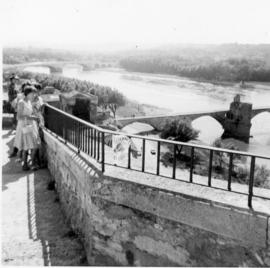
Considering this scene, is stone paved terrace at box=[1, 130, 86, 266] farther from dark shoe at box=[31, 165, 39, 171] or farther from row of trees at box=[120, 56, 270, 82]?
row of trees at box=[120, 56, 270, 82]

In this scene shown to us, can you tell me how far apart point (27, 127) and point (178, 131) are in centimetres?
3395

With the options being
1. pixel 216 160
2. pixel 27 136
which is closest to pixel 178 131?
pixel 216 160

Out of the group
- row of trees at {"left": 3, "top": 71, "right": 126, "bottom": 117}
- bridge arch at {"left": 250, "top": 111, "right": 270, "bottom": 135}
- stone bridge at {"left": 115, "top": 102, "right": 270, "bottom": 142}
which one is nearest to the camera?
stone bridge at {"left": 115, "top": 102, "right": 270, "bottom": 142}

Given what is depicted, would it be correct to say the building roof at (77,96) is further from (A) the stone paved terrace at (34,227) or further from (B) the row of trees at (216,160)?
(B) the row of trees at (216,160)

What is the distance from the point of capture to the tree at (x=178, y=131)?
39750 mm

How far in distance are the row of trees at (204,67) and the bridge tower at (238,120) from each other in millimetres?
3455

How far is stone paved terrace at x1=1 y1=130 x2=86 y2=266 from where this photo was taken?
14.4ft

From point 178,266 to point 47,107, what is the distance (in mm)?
4857

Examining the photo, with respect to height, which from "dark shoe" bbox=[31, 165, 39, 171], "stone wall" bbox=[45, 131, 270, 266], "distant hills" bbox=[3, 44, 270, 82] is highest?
"distant hills" bbox=[3, 44, 270, 82]

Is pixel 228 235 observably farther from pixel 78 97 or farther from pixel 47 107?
pixel 78 97

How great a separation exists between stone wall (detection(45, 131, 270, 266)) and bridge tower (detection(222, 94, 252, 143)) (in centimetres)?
4342

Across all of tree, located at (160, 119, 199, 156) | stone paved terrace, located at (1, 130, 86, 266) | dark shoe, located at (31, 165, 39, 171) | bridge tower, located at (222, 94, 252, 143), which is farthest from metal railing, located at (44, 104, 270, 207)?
bridge tower, located at (222, 94, 252, 143)

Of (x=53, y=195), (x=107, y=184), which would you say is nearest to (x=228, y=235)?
(x=107, y=184)

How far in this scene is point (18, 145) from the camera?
671 cm
